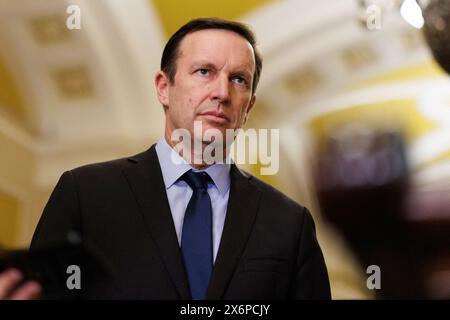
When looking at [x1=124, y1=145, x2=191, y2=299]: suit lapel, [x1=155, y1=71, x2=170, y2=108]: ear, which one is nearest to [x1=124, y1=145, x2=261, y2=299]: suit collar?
[x1=124, y1=145, x2=191, y2=299]: suit lapel

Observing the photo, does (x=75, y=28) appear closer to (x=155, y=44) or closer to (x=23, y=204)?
(x=155, y=44)

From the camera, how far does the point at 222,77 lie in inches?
53.8

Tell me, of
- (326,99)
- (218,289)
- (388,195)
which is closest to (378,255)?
(388,195)

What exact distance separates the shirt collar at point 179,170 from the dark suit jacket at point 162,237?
2cm

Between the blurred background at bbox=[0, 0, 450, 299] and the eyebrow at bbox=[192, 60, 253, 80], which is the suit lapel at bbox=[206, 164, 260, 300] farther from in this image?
the blurred background at bbox=[0, 0, 450, 299]

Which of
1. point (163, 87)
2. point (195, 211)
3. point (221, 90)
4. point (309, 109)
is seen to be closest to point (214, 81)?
point (221, 90)

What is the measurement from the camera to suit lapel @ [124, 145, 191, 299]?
126 centimetres

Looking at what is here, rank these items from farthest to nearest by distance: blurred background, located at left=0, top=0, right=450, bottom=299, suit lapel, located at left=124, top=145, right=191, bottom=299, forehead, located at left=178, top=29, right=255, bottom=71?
1. blurred background, located at left=0, top=0, right=450, bottom=299
2. forehead, located at left=178, top=29, right=255, bottom=71
3. suit lapel, located at left=124, top=145, right=191, bottom=299

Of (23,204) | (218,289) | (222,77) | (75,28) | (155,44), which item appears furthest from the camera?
(155,44)

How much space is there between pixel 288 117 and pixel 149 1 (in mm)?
634

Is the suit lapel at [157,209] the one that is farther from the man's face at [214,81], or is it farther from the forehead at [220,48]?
the forehead at [220,48]

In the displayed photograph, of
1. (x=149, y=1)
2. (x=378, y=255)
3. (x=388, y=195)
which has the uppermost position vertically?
(x=149, y=1)

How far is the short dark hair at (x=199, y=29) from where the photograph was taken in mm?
1391

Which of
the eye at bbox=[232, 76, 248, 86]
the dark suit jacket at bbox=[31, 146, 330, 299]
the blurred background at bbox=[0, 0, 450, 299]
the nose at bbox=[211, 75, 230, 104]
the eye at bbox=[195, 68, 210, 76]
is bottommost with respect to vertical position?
the dark suit jacket at bbox=[31, 146, 330, 299]
